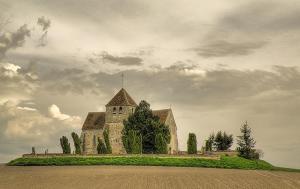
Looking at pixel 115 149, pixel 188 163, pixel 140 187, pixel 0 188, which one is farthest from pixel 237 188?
pixel 115 149

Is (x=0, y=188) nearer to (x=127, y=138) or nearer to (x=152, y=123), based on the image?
(x=127, y=138)

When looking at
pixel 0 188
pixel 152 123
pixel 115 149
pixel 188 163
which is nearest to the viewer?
pixel 0 188

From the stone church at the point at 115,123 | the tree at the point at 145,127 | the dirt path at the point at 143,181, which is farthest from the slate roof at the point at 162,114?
the dirt path at the point at 143,181

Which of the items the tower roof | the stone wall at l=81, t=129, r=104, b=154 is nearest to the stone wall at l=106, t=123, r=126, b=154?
the stone wall at l=81, t=129, r=104, b=154

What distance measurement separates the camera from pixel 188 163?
6694cm

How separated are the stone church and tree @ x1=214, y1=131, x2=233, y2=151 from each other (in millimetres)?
9926

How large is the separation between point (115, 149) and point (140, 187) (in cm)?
6432

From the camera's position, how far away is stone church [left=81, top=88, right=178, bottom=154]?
95.9 metres

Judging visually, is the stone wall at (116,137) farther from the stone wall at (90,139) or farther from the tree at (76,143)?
the tree at (76,143)

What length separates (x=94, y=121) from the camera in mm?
101875

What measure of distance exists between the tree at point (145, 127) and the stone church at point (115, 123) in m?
6.42

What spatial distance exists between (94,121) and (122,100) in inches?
329

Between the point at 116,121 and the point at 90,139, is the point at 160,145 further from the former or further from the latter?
the point at 90,139

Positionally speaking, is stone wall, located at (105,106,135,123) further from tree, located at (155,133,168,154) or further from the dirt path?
the dirt path
